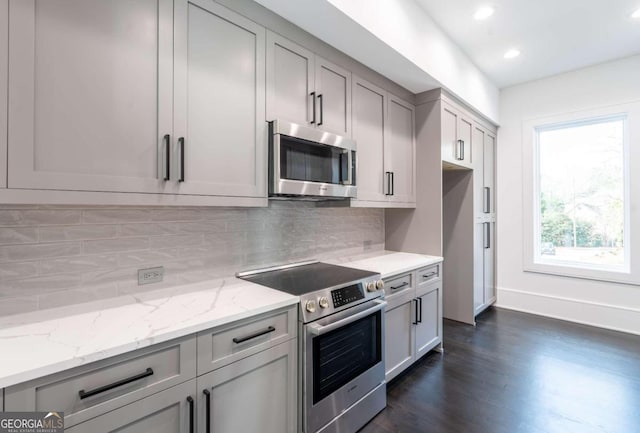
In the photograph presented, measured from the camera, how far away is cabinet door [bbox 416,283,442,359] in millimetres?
2635

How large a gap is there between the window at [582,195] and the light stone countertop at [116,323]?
3999 mm

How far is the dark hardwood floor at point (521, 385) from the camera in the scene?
1989 millimetres

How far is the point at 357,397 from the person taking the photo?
6.30ft

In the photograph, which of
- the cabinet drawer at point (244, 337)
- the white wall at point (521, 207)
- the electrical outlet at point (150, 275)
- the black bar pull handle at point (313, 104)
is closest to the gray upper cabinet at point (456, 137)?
the white wall at point (521, 207)

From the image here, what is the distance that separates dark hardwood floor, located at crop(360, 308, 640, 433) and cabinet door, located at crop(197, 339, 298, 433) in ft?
2.33

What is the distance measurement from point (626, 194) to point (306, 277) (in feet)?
12.7

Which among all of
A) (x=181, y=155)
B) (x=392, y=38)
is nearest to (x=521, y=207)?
(x=392, y=38)

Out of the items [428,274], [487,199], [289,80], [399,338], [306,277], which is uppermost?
[289,80]

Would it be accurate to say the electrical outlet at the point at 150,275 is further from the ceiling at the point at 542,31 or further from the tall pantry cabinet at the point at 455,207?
the ceiling at the point at 542,31

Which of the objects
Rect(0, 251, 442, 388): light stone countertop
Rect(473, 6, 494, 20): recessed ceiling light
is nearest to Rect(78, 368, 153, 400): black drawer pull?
Rect(0, 251, 442, 388): light stone countertop

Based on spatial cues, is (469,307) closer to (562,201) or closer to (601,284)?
(601,284)

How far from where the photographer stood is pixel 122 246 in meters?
1.57

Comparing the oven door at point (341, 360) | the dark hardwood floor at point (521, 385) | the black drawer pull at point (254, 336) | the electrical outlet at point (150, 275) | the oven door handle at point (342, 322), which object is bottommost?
the dark hardwood floor at point (521, 385)

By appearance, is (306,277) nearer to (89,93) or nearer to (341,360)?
(341,360)
